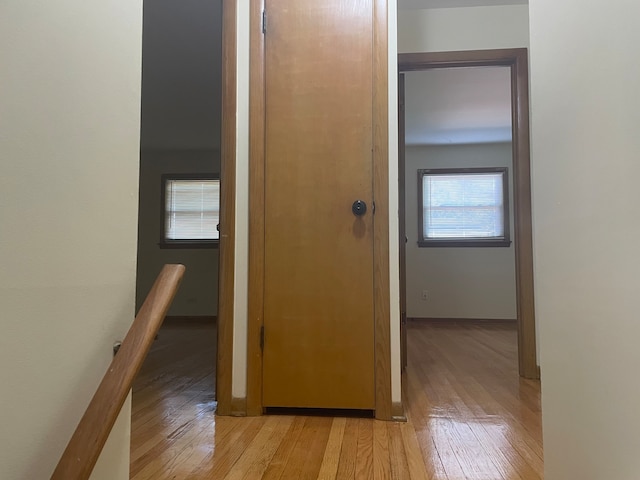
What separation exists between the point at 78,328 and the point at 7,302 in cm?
18

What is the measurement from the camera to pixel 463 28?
2680 mm

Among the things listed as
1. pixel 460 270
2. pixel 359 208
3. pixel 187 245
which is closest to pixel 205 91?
pixel 187 245

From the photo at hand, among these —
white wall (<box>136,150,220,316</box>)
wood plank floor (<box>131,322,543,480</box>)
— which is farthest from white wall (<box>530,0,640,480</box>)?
white wall (<box>136,150,220,316</box>)

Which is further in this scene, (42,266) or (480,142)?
(480,142)

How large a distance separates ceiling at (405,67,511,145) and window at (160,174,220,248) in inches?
111

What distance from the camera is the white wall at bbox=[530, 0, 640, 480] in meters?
0.69

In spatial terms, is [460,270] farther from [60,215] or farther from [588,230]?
[60,215]

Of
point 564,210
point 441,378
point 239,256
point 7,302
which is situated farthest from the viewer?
point 441,378

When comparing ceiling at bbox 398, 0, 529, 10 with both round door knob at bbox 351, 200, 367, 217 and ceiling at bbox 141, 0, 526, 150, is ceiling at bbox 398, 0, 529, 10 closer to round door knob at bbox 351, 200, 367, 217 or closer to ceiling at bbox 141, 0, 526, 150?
ceiling at bbox 141, 0, 526, 150

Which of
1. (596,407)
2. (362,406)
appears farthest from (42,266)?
(362,406)

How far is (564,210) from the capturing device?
0.93 meters

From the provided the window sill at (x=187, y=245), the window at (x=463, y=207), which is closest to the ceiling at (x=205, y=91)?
the window at (x=463, y=207)

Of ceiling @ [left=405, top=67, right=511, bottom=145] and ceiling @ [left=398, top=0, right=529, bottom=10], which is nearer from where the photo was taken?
ceiling @ [left=398, top=0, right=529, bottom=10]

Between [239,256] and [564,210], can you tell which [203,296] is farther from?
[564,210]
